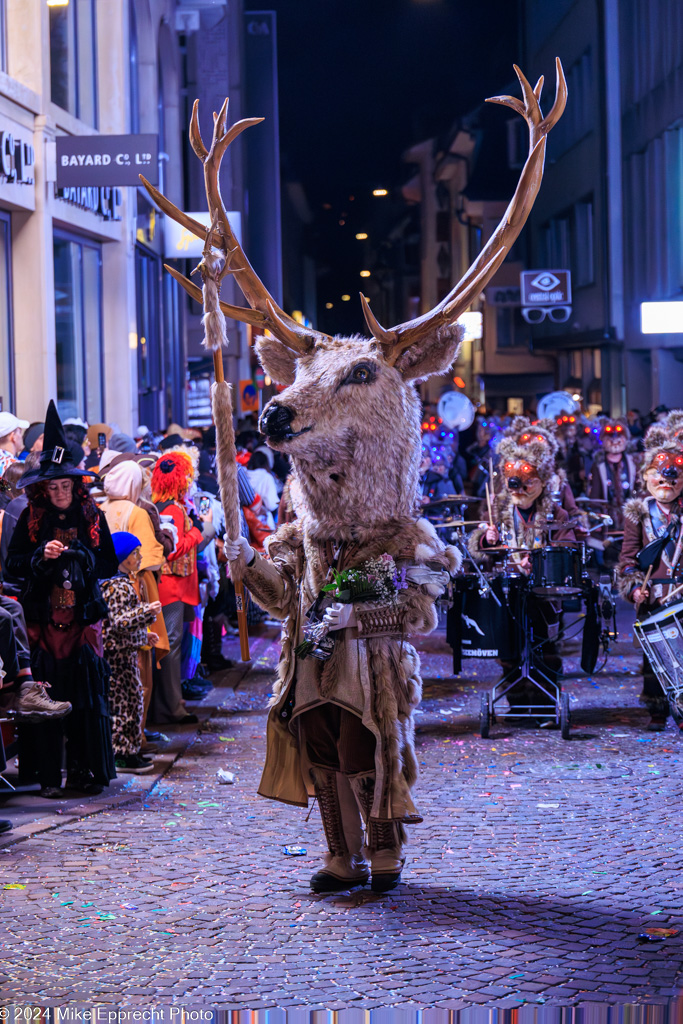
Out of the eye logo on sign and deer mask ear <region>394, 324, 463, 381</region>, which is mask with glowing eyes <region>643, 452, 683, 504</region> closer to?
deer mask ear <region>394, 324, 463, 381</region>

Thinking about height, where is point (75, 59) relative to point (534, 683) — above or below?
above

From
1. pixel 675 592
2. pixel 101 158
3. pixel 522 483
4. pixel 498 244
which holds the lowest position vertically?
pixel 675 592

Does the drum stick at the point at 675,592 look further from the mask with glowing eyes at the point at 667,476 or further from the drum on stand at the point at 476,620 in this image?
the drum on stand at the point at 476,620

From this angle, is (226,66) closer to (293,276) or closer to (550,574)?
(550,574)

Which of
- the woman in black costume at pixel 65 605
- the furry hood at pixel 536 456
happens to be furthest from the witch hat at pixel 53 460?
the furry hood at pixel 536 456

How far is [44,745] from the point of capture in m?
7.18

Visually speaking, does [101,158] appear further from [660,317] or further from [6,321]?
[660,317]

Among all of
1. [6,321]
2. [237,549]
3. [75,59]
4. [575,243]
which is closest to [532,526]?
[237,549]

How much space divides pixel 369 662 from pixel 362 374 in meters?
1.26

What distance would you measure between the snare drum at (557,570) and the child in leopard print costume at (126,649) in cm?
266

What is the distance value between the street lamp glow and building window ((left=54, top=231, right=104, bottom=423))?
1259cm

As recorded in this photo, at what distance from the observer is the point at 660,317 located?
26734 mm

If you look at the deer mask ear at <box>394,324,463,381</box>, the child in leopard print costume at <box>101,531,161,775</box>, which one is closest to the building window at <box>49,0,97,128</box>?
the child in leopard print costume at <box>101,531,161,775</box>

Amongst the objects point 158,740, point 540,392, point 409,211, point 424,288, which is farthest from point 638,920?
point 409,211
